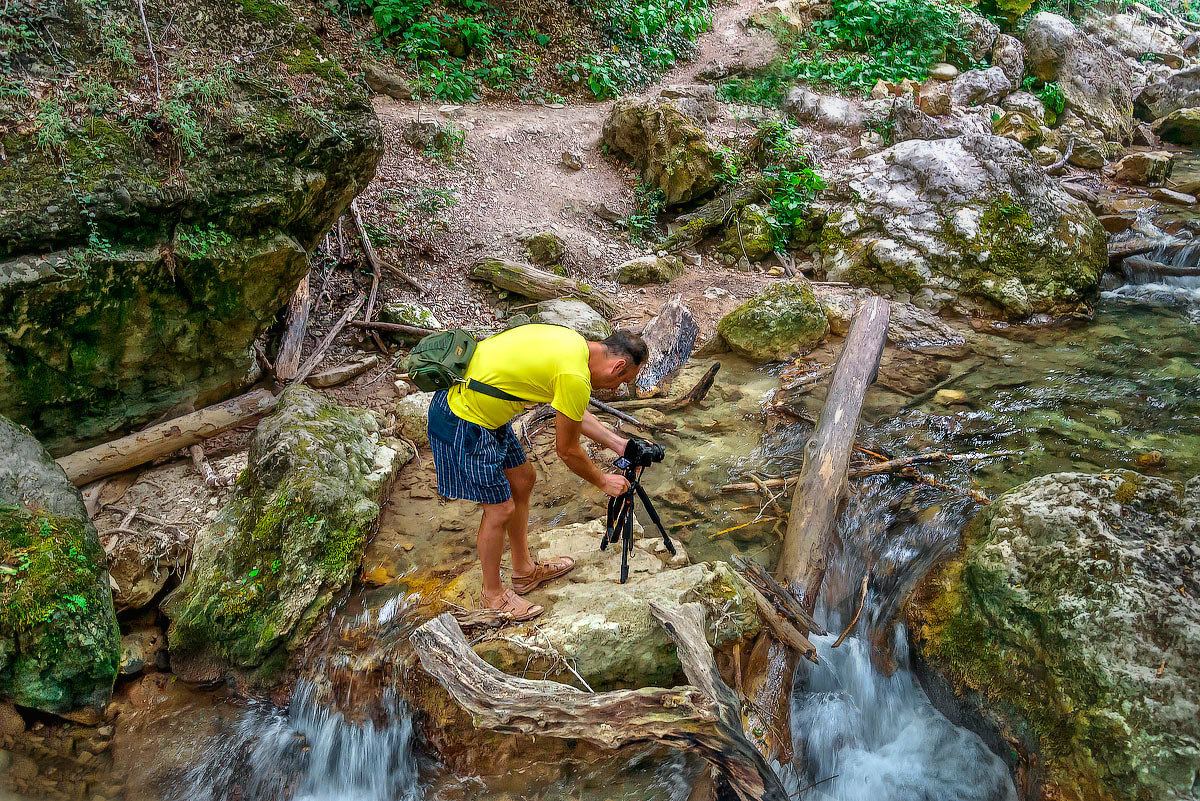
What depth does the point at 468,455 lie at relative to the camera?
127 inches

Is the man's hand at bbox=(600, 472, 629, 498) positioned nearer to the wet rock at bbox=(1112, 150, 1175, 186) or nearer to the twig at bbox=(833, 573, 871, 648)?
the twig at bbox=(833, 573, 871, 648)

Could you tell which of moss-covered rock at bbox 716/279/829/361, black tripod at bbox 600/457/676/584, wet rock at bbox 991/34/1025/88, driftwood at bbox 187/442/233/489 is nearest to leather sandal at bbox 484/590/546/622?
black tripod at bbox 600/457/676/584

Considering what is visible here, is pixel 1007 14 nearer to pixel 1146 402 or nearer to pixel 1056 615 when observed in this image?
pixel 1146 402

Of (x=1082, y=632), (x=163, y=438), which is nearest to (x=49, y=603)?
(x=163, y=438)

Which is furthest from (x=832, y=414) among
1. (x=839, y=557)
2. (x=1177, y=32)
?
(x=1177, y=32)

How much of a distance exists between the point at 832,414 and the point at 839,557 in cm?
124

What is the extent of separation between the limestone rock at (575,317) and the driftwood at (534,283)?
0.29 meters

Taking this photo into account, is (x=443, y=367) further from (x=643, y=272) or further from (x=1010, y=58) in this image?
(x=1010, y=58)

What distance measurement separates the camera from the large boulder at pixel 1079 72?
509 inches

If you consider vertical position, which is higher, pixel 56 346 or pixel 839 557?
pixel 56 346

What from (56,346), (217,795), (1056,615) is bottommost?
(217,795)

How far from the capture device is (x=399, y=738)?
3516 millimetres

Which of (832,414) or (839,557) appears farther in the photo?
(832,414)

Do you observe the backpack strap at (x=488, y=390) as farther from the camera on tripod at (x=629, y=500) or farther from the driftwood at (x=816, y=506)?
the driftwood at (x=816, y=506)
